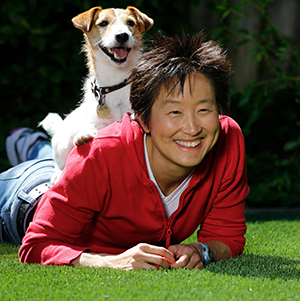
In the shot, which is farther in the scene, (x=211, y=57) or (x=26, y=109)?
(x=26, y=109)

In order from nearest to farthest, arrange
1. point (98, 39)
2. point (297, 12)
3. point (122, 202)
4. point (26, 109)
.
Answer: point (122, 202) < point (98, 39) < point (26, 109) < point (297, 12)

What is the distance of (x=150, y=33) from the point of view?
375 cm

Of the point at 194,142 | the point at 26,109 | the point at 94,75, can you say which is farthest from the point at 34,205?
the point at 26,109

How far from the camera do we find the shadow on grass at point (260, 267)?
148cm

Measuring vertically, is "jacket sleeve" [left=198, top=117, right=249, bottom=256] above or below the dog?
below

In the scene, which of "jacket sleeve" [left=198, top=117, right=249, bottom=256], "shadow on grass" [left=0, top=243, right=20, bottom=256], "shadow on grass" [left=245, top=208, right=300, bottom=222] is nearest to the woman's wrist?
"jacket sleeve" [left=198, top=117, right=249, bottom=256]

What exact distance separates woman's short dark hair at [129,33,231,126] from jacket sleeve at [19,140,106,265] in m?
0.30

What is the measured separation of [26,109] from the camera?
4148 millimetres

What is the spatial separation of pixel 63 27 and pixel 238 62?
1895 millimetres

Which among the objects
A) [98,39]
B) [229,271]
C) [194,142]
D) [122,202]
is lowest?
[229,271]

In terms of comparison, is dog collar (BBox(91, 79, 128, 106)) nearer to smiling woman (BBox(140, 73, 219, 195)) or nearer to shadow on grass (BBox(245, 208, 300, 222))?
smiling woman (BBox(140, 73, 219, 195))

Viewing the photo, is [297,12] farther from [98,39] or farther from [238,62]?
[98,39]

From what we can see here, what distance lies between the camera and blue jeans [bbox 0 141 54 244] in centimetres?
228

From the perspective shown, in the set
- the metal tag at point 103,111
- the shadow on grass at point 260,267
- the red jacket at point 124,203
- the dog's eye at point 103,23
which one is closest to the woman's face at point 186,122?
the red jacket at point 124,203
